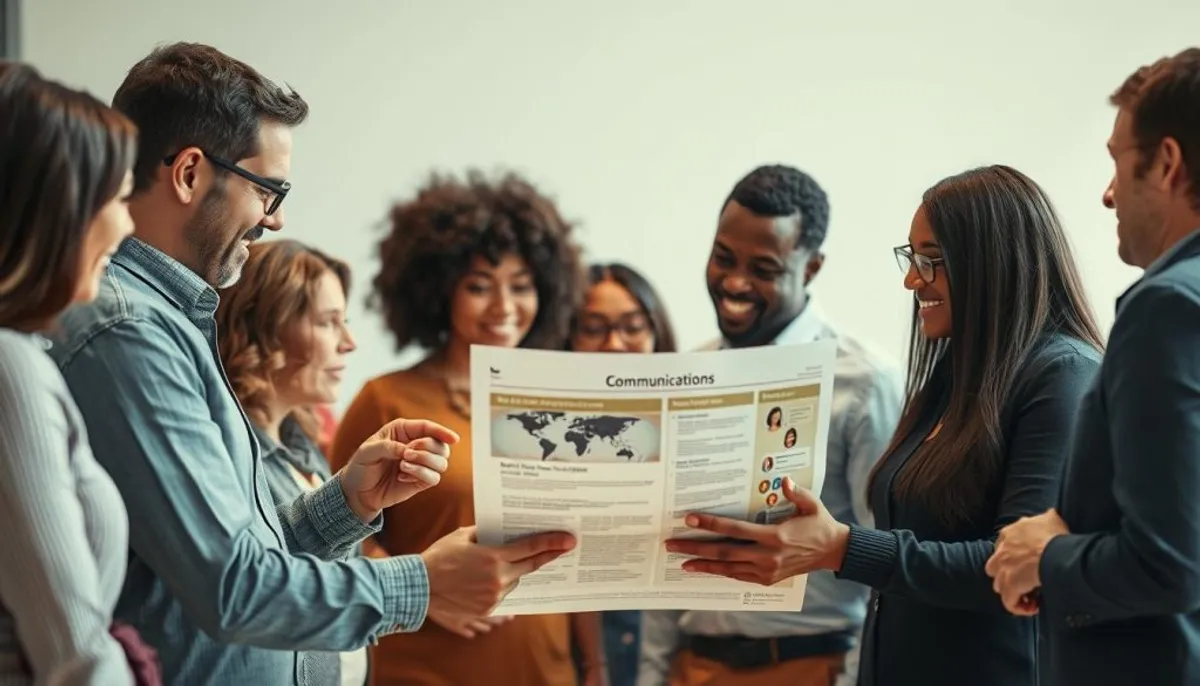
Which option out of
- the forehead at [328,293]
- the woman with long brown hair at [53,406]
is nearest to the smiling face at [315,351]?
the forehead at [328,293]

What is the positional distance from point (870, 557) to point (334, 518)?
0.74 m

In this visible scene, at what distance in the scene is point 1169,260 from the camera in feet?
4.95

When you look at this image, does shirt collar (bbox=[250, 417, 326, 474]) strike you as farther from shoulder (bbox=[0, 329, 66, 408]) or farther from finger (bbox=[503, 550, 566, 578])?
shoulder (bbox=[0, 329, 66, 408])

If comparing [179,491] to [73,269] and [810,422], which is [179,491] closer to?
[73,269]

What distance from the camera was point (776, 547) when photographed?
75.2 inches

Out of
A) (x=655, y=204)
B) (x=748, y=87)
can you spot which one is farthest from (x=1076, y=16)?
(x=655, y=204)

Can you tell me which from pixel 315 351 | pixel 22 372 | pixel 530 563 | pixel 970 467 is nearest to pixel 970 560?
pixel 970 467

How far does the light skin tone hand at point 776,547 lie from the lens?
1.90 m

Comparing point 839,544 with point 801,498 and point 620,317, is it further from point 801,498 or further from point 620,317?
point 620,317

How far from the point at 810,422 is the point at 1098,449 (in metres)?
0.42

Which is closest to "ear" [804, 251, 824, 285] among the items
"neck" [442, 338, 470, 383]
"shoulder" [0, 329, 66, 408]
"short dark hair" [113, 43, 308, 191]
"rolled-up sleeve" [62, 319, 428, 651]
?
"neck" [442, 338, 470, 383]

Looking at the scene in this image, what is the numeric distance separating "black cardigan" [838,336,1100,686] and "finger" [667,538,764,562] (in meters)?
0.13

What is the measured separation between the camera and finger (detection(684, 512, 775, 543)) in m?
1.86

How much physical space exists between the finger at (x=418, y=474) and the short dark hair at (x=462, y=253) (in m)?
1.23
